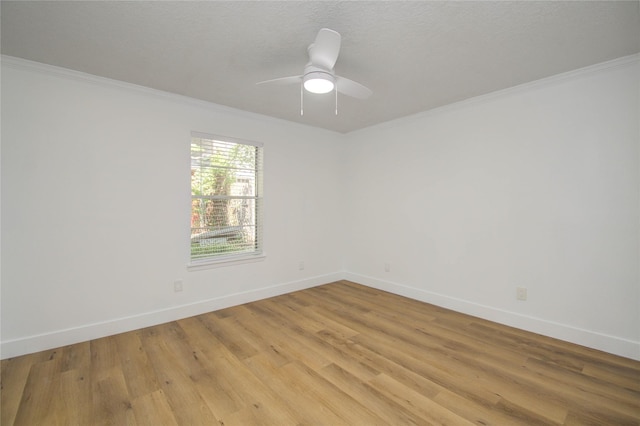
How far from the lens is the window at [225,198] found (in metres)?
3.41

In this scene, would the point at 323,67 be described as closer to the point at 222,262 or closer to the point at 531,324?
the point at 222,262

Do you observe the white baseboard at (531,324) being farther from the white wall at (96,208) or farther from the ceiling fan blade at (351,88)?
the ceiling fan blade at (351,88)

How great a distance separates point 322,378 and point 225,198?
2394 millimetres

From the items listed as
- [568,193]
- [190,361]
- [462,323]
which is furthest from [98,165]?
[568,193]

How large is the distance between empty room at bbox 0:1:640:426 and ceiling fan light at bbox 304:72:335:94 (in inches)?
0.8

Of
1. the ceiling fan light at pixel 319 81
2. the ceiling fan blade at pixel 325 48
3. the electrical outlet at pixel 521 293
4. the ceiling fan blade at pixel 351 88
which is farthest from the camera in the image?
the electrical outlet at pixel 521 293

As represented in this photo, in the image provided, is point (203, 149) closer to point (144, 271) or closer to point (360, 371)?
point (144, 271)

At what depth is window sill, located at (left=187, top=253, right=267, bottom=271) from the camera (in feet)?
11.0

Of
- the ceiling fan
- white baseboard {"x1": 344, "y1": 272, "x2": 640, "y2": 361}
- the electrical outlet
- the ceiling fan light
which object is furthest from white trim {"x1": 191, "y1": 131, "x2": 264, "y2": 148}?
the electrical outlet

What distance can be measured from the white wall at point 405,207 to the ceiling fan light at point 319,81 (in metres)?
1.82

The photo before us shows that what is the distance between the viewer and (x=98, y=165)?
2.77m

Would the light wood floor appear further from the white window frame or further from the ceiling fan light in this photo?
the ceiling fan light

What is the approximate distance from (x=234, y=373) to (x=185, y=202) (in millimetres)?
1916

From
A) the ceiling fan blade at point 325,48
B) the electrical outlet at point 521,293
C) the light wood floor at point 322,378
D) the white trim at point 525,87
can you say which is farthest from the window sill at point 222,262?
the electrical outlet at point 521,293
